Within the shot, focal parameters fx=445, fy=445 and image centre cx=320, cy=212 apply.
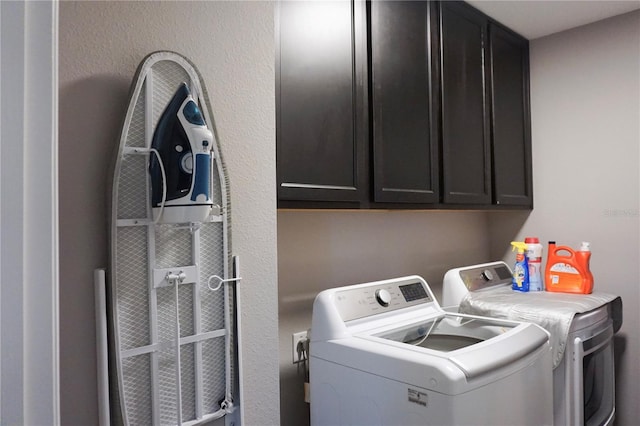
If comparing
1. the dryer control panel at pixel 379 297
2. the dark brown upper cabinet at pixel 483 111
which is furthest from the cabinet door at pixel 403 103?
the dryer control panel at pixel 379 297

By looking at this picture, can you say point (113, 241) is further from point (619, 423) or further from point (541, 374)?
point (619, 423)

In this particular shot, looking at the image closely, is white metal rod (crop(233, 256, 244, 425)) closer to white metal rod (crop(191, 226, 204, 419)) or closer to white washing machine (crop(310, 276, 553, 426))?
white metal rod (crop(191, 226, 204, 419))

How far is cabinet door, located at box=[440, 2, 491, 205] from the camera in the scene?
76.7 inches

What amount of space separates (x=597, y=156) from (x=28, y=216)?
2533 mm

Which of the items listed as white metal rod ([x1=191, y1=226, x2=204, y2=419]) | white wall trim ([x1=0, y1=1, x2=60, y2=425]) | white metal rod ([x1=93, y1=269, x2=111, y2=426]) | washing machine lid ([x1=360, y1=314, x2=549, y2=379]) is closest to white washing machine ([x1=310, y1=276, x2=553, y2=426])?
washing machine lid ([x1=360, y1=314, x2=549, y2=379])

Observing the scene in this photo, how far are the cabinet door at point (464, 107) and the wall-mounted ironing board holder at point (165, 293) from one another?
46.1 inches

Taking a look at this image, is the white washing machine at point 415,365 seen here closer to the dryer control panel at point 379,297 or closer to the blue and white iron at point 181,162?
the dryer control panel at point 379,297

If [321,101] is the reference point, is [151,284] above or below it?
below

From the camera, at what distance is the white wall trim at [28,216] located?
74 cm

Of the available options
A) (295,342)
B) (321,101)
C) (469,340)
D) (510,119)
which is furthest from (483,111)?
(295,342)

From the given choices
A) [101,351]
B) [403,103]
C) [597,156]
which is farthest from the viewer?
[597,156]

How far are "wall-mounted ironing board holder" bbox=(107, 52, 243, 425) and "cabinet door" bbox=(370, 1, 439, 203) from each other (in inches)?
28.8

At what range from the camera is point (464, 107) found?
206 cm

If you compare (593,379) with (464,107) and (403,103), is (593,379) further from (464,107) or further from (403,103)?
(403,103)
